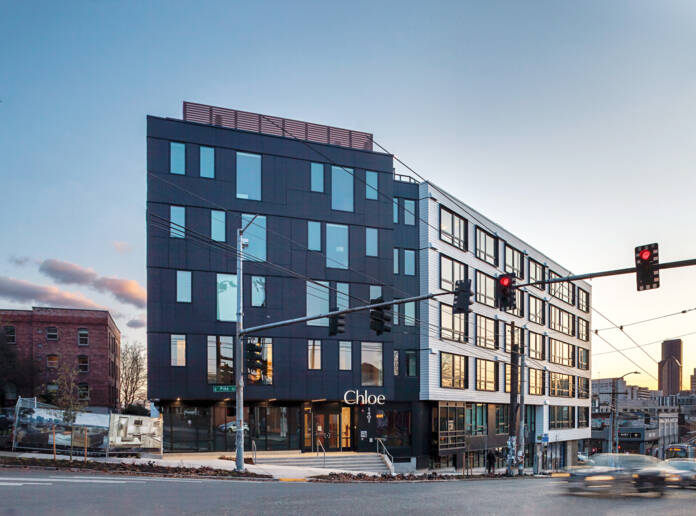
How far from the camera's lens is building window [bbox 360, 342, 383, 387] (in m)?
39.7

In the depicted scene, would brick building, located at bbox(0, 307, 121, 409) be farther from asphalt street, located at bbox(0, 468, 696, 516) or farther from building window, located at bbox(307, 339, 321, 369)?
asphalt street, located at bbox(0, 468, 696, 516)

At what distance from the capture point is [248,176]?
3769 cm

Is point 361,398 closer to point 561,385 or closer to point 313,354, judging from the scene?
point 313,354

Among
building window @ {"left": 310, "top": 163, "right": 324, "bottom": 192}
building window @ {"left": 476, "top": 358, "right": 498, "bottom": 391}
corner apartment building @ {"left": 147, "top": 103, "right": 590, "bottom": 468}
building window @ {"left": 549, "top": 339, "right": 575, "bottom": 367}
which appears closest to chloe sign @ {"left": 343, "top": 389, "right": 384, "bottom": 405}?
corner apartment building @ {"left": 147, "top": 103, "right": 590, "bottom": 468}

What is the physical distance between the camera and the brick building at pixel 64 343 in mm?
58406

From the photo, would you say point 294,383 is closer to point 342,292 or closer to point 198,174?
point 342,292

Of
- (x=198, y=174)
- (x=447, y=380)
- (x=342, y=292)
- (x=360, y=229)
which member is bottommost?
(x=447, y=380)

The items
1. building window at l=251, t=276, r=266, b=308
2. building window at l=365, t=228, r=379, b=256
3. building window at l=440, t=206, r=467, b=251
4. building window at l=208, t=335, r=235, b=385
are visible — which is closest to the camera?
building window at l=208, t=335, r=235, b=385

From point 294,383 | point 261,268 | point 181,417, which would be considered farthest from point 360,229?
point 181,417

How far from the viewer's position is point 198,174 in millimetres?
36375

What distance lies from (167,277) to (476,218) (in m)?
26.1

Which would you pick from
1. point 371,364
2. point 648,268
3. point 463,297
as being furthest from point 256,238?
point 648,268

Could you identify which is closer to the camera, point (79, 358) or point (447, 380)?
point (447, 380)

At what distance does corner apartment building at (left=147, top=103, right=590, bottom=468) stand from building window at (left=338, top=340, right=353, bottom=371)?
10 centimetres
